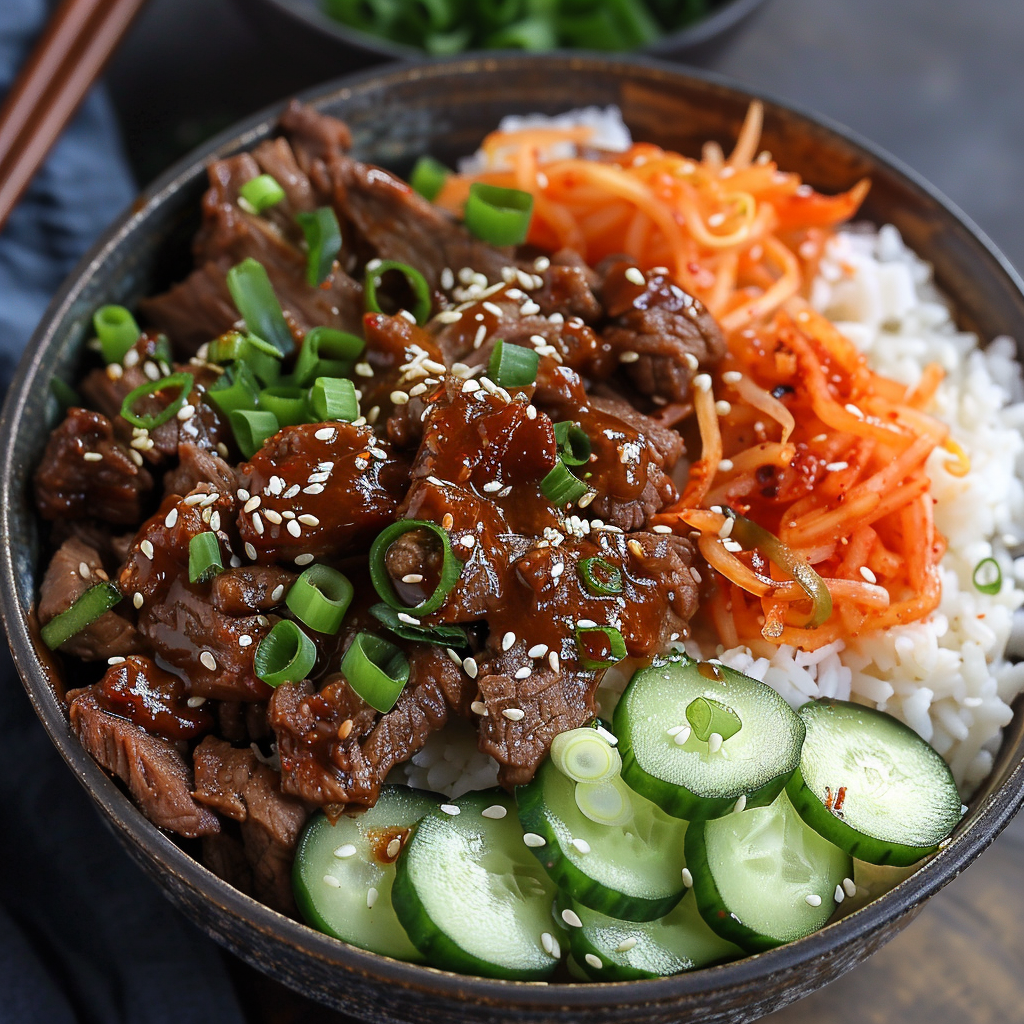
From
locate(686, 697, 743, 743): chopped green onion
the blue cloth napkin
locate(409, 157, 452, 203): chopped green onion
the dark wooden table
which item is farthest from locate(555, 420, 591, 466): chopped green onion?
the dark wooden table

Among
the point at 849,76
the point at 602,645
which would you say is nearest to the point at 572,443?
the point at 602,645

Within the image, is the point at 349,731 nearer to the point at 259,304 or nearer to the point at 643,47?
the point at 259,304

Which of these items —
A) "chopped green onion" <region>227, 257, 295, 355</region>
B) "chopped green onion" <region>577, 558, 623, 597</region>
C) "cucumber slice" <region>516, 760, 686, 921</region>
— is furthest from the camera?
"chopped green onion" <region>227, 257, 295, 355</region>

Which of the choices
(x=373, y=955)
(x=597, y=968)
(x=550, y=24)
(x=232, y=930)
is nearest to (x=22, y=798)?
(x=232, y=930)

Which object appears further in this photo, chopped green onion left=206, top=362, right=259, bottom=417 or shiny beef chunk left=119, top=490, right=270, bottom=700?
chopped green onion left=206, top=362, right=259, bottom=417

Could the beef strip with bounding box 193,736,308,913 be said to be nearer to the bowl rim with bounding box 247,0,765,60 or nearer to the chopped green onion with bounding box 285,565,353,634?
the chopped green onion with bounding box 285,565,353,634
